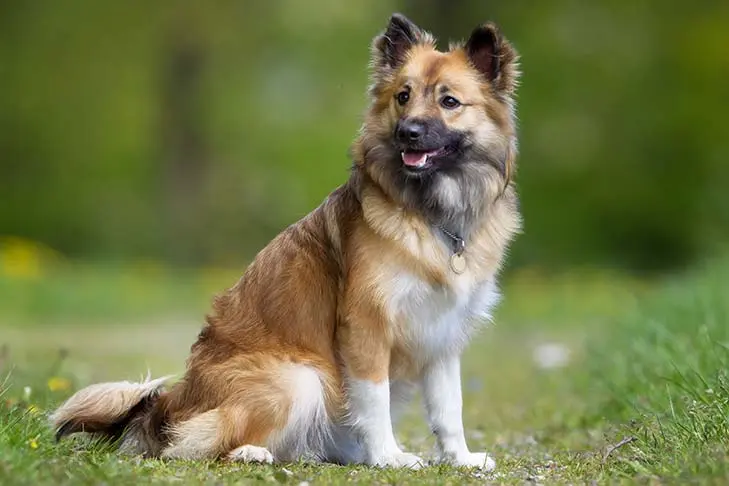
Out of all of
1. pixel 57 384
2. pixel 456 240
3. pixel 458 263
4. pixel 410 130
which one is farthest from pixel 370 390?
pixel 57 384

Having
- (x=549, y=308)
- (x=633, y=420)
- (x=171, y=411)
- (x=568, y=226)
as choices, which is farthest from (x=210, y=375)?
(x=568, y=226)

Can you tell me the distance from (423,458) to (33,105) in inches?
725

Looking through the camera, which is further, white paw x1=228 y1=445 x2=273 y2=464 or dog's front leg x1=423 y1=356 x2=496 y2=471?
dog's front leg x1=423 y1=356 x2=496 y2=471

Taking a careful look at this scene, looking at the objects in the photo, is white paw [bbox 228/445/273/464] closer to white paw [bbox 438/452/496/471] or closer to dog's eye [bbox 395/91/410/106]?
white paw [bbox 438/452/496/471]

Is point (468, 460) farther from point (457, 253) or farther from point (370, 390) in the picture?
point (457, 253)

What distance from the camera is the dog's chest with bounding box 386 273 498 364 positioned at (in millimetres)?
5430

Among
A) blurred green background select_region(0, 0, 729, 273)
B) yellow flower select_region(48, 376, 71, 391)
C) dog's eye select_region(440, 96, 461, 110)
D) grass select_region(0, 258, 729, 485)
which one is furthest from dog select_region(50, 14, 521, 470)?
blurred green background select_region(0, 0, 729, 273)

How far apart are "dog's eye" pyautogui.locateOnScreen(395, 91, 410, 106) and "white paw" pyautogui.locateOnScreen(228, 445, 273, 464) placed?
1.77 metres

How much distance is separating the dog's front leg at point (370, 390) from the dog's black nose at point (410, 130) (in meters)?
0.87

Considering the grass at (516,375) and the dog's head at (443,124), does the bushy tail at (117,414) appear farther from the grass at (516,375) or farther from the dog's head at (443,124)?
the dog's head at (443,124)

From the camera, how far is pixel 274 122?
23734mm

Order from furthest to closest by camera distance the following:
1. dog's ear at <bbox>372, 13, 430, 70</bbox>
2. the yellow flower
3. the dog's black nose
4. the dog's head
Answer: the yellow flower < dog's ear at <bbox>372, 13, 430, 70</bbox> < the dog's head < the dog's black nose

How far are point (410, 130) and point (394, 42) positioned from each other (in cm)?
73

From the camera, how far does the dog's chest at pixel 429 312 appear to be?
543 cm
